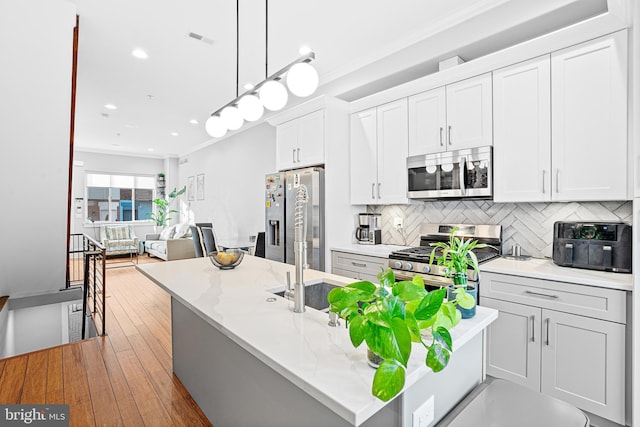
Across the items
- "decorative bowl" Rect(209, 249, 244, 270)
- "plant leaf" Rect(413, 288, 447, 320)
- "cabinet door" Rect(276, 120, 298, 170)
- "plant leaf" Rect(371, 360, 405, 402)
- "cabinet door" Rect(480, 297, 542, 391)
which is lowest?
"cabinet door" Rect(480, 297, 542, 391)

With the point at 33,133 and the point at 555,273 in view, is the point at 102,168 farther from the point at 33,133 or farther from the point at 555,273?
the point at 555,273

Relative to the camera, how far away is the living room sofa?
6570 millimetres

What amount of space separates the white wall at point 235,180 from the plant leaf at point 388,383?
4.82 meters

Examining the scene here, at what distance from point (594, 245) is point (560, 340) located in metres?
0.64

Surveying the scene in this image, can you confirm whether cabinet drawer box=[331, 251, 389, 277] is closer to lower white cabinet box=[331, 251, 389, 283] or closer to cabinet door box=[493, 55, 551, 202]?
lower white cabinet box=[331, 251, 389, 283]

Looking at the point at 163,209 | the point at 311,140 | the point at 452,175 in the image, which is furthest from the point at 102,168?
the point at 452,175

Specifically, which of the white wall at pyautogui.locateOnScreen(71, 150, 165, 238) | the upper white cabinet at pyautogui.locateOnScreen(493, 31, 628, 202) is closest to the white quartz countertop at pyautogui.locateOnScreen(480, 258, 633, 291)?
the upper white cabinet at pyautogui.locateOnScreen(493, 31, 628, 202)

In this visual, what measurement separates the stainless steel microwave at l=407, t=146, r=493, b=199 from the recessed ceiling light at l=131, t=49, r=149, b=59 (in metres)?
3.01

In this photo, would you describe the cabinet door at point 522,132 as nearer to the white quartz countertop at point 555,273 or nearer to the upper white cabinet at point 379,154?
the white quartz countertop at point 555,273

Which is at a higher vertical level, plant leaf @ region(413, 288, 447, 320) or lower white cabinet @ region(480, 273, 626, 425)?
plant leaf @ region(413, 288, 447, 320)

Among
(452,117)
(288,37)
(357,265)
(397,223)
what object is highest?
(288,37)

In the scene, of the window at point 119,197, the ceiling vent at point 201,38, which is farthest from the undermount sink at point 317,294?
the window at point 119,197

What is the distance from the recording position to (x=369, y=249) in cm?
327

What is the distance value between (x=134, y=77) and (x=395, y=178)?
346 cm
